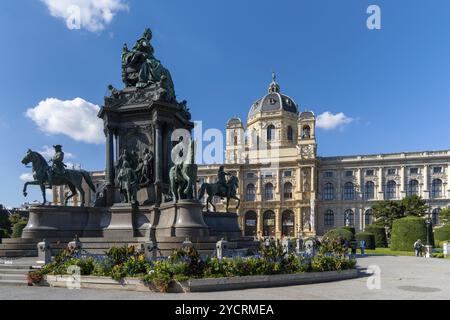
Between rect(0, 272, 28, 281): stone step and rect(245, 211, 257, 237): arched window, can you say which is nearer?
rect(0, 272, 28, 281): stone step

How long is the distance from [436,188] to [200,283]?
9514cm

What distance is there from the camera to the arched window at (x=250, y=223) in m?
105

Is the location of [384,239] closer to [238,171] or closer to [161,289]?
[161,289]

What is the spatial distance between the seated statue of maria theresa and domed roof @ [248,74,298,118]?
89688 mm

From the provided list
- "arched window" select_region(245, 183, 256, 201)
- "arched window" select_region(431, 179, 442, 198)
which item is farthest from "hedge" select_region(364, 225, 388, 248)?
"arched window" select_region(245, 183, 256, 201)

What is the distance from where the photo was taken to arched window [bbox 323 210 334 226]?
330 feet

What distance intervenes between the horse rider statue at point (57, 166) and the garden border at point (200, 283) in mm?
9416

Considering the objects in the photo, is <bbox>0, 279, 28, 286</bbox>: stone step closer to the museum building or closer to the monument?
the monument

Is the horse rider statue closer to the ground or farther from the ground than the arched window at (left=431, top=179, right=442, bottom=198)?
farther from the ground

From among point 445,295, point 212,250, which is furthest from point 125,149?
point 445,295

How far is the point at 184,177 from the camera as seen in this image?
63.6 ft

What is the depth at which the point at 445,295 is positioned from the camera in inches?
470

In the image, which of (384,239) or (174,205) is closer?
(174,205)

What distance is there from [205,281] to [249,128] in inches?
4173
